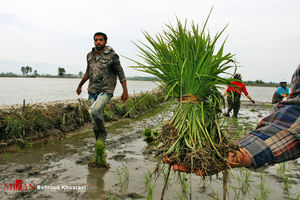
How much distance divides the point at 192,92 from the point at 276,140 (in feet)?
2.29

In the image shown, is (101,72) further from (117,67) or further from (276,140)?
(276,140)

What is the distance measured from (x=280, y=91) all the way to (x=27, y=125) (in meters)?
8.53

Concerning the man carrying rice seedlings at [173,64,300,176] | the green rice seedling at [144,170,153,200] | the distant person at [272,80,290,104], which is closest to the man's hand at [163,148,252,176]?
the man carrying rice seedlings at [173,64,300,176]

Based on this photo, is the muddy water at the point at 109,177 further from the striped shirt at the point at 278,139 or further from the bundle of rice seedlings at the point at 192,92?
the striped shirt at the point at 278,139

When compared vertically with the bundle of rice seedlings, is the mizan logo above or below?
below

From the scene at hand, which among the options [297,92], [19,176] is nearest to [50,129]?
[19,176]

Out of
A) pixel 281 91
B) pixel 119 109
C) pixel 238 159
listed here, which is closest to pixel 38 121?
pixel 119 109

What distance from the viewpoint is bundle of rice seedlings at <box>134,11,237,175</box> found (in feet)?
5.03

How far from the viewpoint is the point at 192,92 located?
5.65ft

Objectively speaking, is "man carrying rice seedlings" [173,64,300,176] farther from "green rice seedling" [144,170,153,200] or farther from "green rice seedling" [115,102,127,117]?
"green rice seedling" [115,102,127,117]

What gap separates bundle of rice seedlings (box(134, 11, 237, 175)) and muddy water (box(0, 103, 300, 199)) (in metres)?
0.29

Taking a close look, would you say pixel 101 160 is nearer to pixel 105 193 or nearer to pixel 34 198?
pixel 105 193

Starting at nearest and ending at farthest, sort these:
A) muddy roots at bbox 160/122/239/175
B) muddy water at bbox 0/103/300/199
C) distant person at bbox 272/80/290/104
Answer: muddy roots at bbox 160/122/239/175 < muddy water at bbox 0/103/300/199 < distant person at bbox 272/80/290/104

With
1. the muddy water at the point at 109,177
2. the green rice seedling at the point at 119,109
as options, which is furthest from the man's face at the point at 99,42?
the green rice seedling at the point at 119,109
